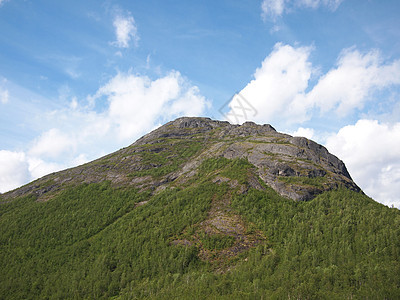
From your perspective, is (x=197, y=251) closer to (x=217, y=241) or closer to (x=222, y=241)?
(x=217, y=241)

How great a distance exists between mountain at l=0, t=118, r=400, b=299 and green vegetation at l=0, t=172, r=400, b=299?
52 cm

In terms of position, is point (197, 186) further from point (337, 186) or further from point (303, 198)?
point (337, 186)

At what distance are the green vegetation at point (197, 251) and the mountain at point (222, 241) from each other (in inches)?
20.3

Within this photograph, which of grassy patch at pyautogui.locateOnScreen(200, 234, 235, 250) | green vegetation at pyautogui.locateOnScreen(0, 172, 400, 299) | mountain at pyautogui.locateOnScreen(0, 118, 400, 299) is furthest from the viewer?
grassy patch at pyautogui.locateOnScreen(200, 234, 235, 250)

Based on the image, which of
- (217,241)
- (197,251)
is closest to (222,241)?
(217,241)

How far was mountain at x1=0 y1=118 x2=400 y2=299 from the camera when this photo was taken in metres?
106

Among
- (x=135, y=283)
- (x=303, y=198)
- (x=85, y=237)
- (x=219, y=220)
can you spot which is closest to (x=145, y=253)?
(x=135, y=283)

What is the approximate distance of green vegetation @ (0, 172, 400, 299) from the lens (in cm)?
10519

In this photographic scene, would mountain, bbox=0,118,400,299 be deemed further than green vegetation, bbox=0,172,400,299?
Yes

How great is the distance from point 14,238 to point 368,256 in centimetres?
20600

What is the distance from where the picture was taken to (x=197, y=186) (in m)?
176

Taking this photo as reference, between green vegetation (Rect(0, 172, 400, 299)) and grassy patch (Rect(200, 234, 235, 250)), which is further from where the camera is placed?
grassy patch (Rect(200, 234, 235, 250))

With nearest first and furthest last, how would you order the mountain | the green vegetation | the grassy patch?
the green vegetation → the mountain → the grassy patch

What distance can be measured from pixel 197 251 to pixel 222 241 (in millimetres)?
13661
